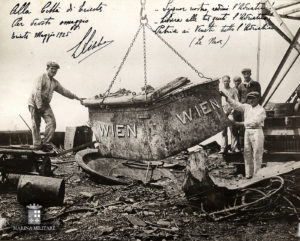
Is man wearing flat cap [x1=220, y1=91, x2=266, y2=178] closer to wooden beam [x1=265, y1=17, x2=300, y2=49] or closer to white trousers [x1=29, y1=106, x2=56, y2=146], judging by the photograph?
wooden beam [x1=265, y1=17, x2=300, y2=49]

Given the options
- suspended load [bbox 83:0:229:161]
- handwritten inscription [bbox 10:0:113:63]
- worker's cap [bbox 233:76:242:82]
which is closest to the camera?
suspended load [bbox 83:0:229:161]

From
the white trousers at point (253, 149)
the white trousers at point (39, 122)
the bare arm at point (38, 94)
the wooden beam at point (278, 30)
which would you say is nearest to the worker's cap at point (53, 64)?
the bare arm at point (38, 94)

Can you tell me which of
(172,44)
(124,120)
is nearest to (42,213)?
(124,120)

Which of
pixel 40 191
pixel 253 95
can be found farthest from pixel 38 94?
pixel 253 95

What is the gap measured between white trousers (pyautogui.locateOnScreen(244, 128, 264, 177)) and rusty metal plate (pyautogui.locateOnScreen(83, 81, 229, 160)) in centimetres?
62

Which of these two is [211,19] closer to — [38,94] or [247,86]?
[247,86]

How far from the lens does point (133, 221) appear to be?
4.91 metres

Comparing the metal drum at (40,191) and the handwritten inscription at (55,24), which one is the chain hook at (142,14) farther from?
the metal drum at (40,191)

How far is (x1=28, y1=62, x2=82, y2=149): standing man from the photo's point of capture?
6.25 metres

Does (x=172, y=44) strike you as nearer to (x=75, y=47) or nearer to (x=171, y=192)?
(x=75, y=47)

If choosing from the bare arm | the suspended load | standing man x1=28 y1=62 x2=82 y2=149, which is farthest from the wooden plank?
the bare arm

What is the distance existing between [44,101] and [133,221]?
9.36 feet

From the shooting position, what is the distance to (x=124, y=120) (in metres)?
5.52
